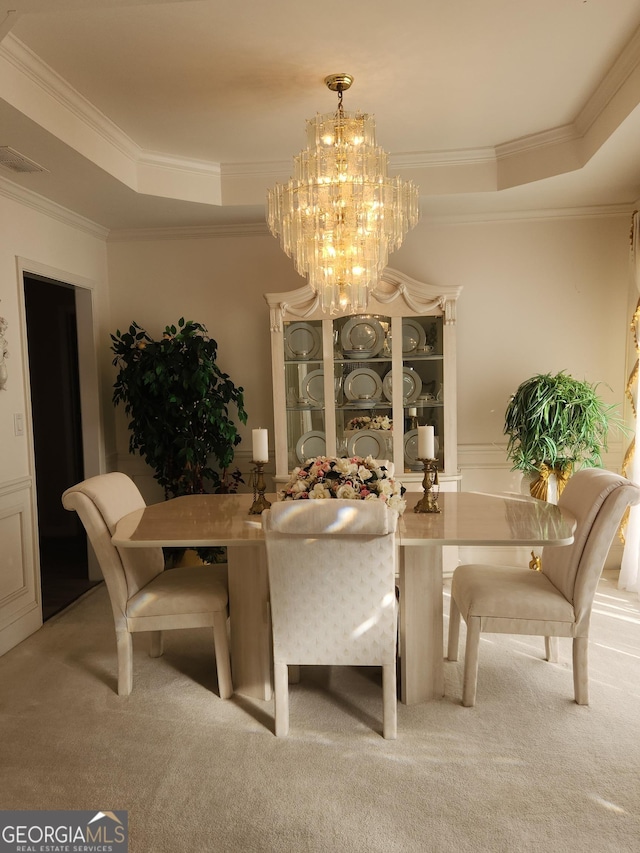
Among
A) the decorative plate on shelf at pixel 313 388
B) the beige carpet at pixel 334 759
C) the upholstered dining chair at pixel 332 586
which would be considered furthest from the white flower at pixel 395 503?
the decorative plate on shelf at pixel 313 388

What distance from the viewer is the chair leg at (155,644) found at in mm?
3129

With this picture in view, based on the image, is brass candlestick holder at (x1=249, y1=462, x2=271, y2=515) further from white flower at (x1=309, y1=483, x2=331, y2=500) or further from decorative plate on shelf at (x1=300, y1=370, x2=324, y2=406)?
decorative plate on shelf at (x1=300, y1=370, x2=324, y2=406)

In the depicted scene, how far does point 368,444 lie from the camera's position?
427 centimetres

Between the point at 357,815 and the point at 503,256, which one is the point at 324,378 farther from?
the point at 357,815

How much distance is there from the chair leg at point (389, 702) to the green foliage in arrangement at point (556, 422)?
6.59 ft

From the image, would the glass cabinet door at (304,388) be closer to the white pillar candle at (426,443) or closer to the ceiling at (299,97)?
the ceiling at (299,97)

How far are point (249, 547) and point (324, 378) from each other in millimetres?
1784

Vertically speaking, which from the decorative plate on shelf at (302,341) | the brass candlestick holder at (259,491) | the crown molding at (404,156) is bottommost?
the brass candlestick holder at (259,491)

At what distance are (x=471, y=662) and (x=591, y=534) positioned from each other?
70 cm

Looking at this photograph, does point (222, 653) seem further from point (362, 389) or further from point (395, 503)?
point (362, 389)

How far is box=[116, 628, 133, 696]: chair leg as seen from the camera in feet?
8.93

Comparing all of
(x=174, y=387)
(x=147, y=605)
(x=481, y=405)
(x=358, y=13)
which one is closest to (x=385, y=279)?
(x=481, y=405)

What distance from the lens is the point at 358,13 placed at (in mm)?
2328

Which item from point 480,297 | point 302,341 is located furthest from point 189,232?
point 480,297
